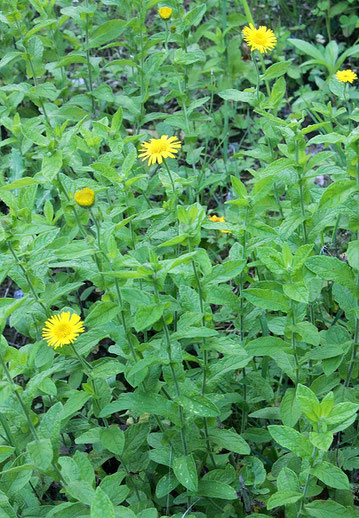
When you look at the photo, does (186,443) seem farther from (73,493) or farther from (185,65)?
(185,65)

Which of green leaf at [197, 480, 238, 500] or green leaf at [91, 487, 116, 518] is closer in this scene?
green leaf at [91, 487, 116, 518]

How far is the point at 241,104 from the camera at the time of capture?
13.1 feet

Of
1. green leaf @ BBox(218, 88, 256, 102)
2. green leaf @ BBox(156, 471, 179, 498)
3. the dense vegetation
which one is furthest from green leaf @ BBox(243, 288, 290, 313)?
green leaf @ BBox(218, 88, 256, 102)

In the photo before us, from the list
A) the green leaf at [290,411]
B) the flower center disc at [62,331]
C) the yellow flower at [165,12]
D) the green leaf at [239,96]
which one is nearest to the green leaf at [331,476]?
the green leaf at [290,411]

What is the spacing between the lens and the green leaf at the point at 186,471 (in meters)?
1.70

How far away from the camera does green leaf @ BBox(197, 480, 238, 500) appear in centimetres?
181

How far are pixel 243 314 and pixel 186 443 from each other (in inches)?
18.4

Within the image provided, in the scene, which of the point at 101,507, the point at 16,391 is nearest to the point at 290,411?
the point at 101,507

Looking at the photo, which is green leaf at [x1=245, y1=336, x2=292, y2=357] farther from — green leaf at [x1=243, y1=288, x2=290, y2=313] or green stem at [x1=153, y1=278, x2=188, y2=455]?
green stem at [x1=153, y1=278, x2=188, y2=455]

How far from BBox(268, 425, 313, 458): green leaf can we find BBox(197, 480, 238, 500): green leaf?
1.22 feet

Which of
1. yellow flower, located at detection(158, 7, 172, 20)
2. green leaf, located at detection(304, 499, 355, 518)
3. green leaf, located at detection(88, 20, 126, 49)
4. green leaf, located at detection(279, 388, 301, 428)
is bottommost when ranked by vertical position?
green leaf, located at detection(304, 499, 355, 518)

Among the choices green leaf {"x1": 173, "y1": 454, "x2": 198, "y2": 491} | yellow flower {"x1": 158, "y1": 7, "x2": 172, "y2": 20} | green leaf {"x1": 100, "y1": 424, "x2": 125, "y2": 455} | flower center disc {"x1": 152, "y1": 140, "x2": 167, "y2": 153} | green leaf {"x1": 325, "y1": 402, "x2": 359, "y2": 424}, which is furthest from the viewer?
yellow flower {"x1": 158, "y1": 7, "x2": 172, "y2": 20}

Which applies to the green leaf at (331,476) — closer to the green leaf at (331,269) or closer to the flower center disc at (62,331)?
the green leaf at (331,269)

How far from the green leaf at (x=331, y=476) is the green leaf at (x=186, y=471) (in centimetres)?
36
